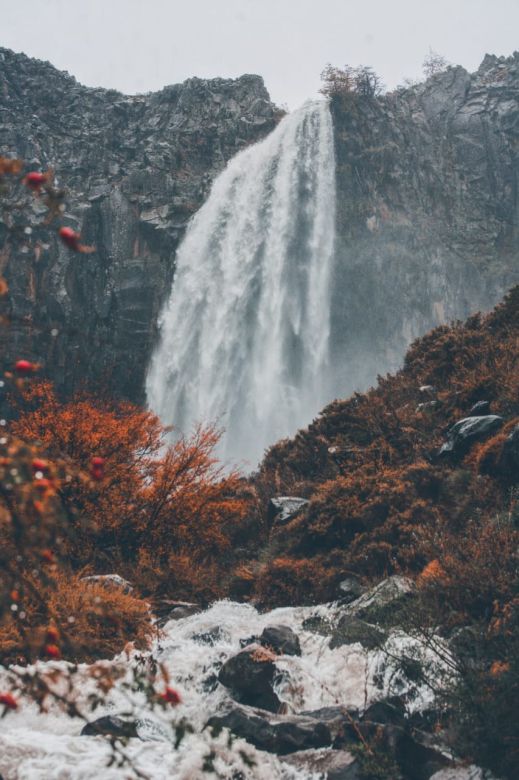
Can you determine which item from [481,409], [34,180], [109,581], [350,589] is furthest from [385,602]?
[34,180]

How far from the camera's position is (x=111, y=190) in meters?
42.9

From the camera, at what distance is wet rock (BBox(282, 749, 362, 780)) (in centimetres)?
677

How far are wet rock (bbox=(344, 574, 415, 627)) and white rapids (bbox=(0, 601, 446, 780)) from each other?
0.46 m

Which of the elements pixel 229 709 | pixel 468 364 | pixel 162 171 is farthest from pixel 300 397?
pixel 229 709

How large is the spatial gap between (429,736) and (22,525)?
6.02m

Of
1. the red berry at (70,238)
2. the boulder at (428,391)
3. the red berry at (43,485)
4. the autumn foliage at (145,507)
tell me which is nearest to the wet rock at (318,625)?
the autumn foliage at (145,507)

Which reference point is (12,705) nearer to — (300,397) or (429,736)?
(429,736)

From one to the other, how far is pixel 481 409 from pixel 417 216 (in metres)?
35.1

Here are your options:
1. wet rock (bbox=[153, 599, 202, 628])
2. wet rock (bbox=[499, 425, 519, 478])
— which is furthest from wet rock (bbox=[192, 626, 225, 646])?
wet rock (bbox=[499, 425, 519, 478])

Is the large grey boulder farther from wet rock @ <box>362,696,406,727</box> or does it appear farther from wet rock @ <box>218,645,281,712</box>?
wet rock @ <box>218,645,281,712</box>

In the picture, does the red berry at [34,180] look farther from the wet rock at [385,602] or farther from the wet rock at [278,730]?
the wet rock at [385,602]

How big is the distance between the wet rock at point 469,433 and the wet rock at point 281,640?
18.1 feet

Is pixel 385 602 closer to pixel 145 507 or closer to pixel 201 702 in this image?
pixel 201 702

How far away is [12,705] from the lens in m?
2.71
